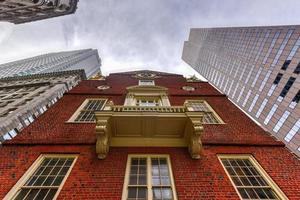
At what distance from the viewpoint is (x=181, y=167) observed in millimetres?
6844

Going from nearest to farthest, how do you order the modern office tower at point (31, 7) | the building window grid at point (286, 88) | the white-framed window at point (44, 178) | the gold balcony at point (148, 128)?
the white-framed window at point (44, 178) < the gold balcony at point (148, 128) < the modern office tower at point (31, 7) < the building window grid at point (286, 88)

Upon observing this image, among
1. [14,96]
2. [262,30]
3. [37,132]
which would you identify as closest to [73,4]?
[14,96]

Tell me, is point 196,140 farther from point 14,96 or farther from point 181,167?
point 14,96

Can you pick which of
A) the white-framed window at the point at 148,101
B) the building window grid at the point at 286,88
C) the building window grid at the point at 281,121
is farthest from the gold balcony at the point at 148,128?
the building window grid at the point at 286,88

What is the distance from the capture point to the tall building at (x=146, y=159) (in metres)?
5.95

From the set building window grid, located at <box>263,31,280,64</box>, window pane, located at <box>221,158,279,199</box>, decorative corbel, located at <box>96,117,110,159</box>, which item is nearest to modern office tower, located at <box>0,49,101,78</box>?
building window grid, located at <box>263,31,280,64</box>

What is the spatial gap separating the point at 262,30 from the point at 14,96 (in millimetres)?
83807

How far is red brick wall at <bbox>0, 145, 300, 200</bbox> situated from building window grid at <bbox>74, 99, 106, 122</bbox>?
7.74 ft

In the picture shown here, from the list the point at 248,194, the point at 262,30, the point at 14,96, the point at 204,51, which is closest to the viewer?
the point at 248,194

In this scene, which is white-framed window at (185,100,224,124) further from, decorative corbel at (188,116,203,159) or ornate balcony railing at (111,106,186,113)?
decorative corbel at (188,116,203,159)

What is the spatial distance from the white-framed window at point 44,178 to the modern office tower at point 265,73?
57.6 meters

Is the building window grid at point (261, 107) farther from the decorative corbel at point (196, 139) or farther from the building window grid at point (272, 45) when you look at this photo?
the decorative corbel at point (196, 139)

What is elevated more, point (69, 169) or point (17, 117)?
point (17, 117)

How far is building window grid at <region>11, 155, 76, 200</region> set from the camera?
5.79 m
